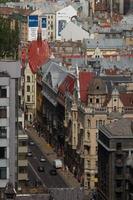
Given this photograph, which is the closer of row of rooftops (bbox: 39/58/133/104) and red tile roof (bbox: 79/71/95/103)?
row of rooftops (bbox: 39/58/133/104)

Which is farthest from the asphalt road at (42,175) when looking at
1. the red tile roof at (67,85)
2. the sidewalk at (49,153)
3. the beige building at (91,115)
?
the red tile roof at (67,85)

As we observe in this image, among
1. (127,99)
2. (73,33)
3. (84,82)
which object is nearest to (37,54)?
(73,33)

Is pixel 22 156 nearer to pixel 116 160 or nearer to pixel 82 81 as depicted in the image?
pixel 116 160

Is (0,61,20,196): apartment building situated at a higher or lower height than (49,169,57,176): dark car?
higher

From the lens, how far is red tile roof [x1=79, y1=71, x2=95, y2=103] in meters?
110

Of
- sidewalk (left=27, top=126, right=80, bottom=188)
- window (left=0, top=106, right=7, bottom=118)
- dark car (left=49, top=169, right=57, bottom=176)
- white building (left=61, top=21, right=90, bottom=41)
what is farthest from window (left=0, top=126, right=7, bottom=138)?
white building (left=61, top=21, right=90, bottom=41)

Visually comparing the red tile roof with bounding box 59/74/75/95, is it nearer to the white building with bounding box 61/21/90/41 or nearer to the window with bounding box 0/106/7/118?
the window with bounding box 0/106/7/118

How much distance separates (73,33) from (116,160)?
97.0 m

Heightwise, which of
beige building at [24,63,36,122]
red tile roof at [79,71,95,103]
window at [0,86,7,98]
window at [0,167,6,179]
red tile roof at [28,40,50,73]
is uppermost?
window at [0,86,7,98]

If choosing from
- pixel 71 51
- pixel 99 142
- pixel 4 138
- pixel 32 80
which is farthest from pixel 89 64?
pixel 4 138

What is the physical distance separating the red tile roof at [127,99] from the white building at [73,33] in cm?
7193

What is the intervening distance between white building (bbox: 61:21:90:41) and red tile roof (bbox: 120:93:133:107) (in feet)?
236

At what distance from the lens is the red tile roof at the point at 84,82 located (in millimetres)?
Result: 109688

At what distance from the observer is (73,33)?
18462 centimetres
